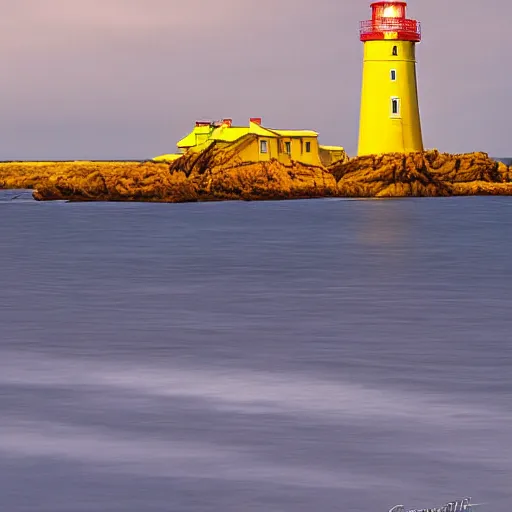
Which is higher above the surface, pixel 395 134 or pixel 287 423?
pixel 395 134

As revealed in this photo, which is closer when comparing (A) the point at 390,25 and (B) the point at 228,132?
(A) the point at 390,25

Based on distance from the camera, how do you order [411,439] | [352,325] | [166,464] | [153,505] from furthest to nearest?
[352,325] → [411,439] → [166,464] → [153,505]

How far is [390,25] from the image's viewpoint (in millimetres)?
46625

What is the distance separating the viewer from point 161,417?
9.25m

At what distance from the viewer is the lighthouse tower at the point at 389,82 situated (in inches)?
1842

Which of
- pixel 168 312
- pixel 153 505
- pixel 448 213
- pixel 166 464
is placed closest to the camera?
pixel 153 505

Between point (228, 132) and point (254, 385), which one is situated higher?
point (228, 132)

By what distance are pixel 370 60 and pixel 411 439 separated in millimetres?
39829

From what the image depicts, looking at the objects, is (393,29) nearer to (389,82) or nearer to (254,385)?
(389,82)

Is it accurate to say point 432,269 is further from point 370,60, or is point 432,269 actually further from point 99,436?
point 370,60

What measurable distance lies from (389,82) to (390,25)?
2135mm

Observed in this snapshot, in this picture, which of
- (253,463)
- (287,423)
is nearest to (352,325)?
(287,423)

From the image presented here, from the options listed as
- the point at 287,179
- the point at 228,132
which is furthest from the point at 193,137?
the point at 287,179

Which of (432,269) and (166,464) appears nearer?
(166,464)
